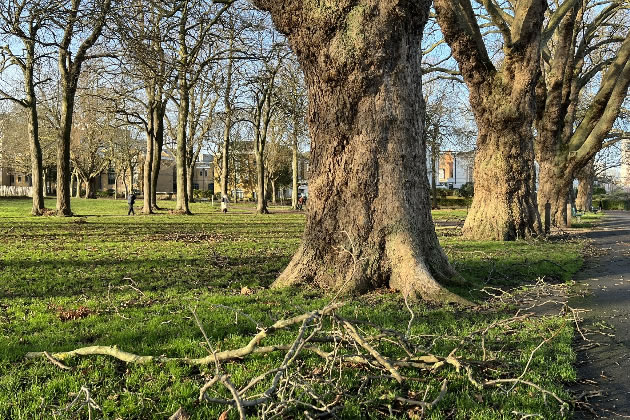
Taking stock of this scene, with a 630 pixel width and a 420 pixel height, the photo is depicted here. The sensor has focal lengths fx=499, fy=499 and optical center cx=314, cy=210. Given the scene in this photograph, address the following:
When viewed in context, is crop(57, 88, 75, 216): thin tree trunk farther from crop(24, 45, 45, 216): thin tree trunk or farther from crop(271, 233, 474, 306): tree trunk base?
crop(271, 233, 474, 306): tree trunk base

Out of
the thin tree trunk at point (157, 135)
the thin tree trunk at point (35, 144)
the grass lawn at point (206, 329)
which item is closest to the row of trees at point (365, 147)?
the grass lawn at point (206, 329)

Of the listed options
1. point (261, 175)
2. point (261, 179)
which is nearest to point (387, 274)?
point (261, 175)

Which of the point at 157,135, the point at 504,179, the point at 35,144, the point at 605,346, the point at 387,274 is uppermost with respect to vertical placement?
the point at 157,135

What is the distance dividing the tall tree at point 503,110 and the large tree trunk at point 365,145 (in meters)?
6.24

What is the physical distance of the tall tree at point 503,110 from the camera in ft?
40.7

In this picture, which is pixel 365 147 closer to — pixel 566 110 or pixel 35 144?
pixel 566 110

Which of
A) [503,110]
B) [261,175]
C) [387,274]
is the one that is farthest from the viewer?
[261,175]

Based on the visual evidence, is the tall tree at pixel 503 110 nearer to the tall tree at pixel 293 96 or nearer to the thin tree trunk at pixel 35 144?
the tall tree at pixel 293 96

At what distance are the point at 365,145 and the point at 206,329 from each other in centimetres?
333

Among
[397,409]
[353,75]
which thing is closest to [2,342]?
[397,409]

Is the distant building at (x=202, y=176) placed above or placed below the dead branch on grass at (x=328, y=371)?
above

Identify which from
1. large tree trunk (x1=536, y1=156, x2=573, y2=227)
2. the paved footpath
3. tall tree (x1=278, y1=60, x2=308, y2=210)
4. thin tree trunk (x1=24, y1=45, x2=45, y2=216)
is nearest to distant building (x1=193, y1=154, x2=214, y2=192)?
tall tree (x1=278, y1=60, x2=308, y2=210)

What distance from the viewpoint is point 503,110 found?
12797mm

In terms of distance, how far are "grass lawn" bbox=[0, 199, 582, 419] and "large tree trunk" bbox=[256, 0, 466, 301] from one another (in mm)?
545
